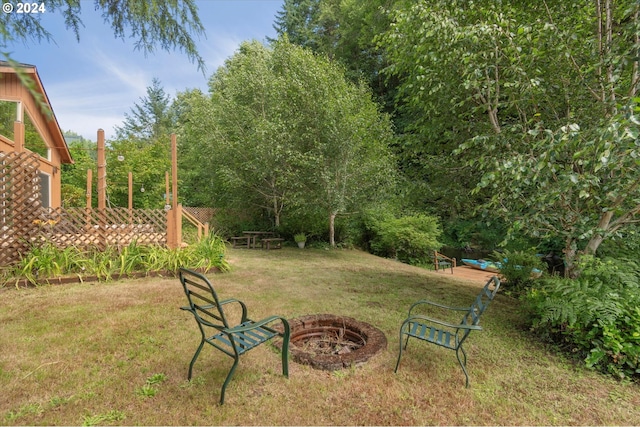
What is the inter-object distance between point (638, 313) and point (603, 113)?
6.75 ft

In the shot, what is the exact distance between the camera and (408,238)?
11.4m

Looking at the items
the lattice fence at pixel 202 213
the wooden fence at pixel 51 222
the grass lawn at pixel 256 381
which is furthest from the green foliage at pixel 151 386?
the lattice fence at pixel 202 213

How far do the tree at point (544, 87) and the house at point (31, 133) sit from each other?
521cm

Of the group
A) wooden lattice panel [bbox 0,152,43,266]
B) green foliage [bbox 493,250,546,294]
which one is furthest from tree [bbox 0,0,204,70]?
green foliage [bbox 493,250,546,294]

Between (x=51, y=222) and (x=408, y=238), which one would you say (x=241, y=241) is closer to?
(x=408, y=238)

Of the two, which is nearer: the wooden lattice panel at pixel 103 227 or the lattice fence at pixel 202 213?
the wooden lattice panel at pixel 103 227

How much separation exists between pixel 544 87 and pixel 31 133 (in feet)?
36.6

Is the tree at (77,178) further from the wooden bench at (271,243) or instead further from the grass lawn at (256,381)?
the grass lawn at (256,381)

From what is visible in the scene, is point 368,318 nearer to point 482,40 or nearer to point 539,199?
point 539,199

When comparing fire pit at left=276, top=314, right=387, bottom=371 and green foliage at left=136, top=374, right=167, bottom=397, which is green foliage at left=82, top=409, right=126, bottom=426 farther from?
fire pit at left=276, top=314, right=387, bottom=371

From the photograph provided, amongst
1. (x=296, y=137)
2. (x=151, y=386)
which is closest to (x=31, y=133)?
(x=296, y=137)

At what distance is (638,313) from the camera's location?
7.96 ft

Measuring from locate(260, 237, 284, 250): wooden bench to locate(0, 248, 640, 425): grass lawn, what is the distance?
6.34 metres

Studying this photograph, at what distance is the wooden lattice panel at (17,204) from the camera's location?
4613mm
